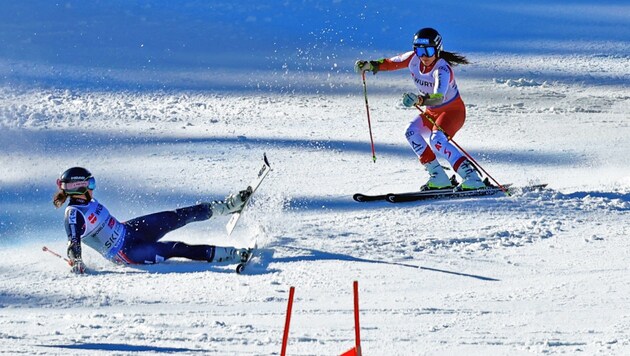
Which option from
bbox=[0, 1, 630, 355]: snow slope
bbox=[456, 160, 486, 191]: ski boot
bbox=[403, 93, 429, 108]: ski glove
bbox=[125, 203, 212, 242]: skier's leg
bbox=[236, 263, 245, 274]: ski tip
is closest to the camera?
bbox=[0, 1, 630, 355]: snow slope

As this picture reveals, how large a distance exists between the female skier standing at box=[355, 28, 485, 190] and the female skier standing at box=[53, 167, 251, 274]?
2391 millimetres

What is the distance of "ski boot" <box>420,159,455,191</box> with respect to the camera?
946cm

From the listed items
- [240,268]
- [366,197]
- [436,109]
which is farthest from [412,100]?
[240,268]

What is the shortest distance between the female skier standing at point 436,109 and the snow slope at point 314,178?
485 mm

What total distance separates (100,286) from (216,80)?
9.50 meters

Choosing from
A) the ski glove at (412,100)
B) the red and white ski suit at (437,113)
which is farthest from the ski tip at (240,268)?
the red and white ski suit at (437,113)

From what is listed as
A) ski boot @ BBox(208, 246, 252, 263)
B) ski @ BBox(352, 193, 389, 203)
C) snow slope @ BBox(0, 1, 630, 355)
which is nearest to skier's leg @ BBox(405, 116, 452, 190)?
ski @ BBox(352, 193, 389, 203)

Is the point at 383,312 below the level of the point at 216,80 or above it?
below

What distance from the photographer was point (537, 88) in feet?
49.5

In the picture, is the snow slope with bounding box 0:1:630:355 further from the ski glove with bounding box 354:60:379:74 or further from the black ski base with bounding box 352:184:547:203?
the ski glove with bounding box 354:60:379:74

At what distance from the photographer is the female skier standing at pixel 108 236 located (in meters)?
7.42

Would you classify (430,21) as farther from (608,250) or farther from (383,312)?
(383,312)

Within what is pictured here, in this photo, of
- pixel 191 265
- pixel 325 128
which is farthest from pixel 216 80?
pixel 191 265

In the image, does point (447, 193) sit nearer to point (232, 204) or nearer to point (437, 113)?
point (437, 113)
